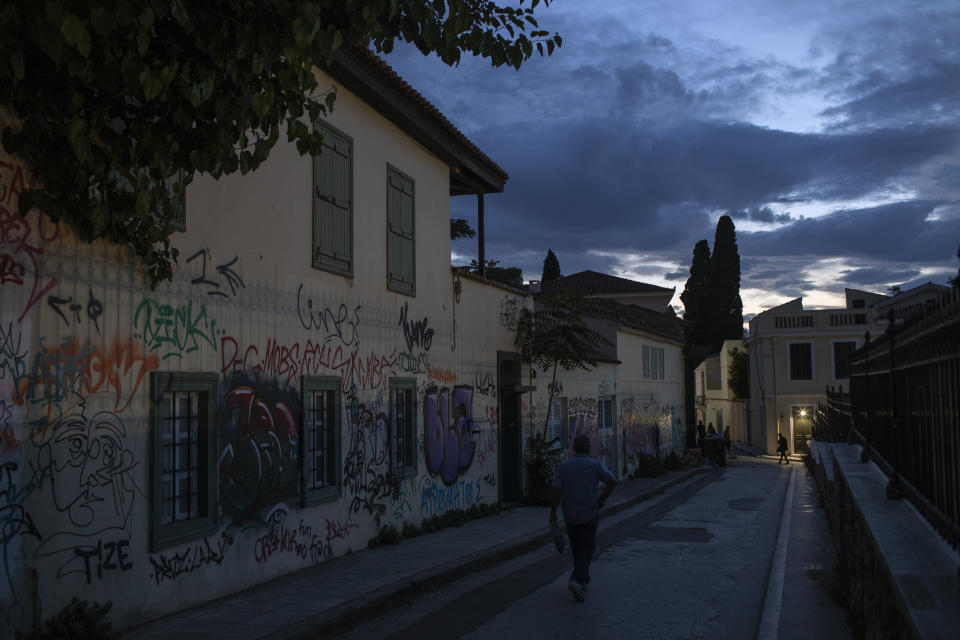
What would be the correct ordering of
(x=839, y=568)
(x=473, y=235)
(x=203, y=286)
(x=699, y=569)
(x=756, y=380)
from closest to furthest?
Answer: (x=203, y=286)
(x=839, y=568)
(x=699, y=569)
(x=473, y=235)
(x=756, y=380)

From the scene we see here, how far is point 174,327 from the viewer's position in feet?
27.0

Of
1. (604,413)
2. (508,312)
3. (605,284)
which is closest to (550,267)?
(605,284)

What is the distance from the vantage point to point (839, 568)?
30.4ft

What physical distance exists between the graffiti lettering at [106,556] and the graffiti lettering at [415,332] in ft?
21.5

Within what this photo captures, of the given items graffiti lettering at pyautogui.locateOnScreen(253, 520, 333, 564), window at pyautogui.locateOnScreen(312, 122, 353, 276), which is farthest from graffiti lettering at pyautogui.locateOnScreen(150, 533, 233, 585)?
window at pyautogui.locateOnScreen(312, 122, 353, 276)

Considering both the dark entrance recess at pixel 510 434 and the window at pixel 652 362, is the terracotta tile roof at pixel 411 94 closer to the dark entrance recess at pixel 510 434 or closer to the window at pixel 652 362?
the dark entrance recess at pixel 510 434

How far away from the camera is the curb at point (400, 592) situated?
7715mm

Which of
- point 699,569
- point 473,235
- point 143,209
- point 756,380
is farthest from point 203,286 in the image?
point 756,380

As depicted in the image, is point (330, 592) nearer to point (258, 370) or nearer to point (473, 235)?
point (258, 370)

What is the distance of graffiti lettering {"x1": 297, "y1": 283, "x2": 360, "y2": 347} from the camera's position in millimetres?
10594

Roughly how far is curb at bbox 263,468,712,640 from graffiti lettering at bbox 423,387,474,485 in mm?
1894

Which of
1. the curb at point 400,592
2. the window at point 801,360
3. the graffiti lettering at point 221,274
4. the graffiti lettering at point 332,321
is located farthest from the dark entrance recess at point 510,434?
the window at point 801,360

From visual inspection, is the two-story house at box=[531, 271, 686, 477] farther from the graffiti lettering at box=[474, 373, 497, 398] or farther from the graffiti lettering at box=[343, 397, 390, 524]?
the graffiti lettering at box=[343, 397, 390, 524]

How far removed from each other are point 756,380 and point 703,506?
34.9 m
